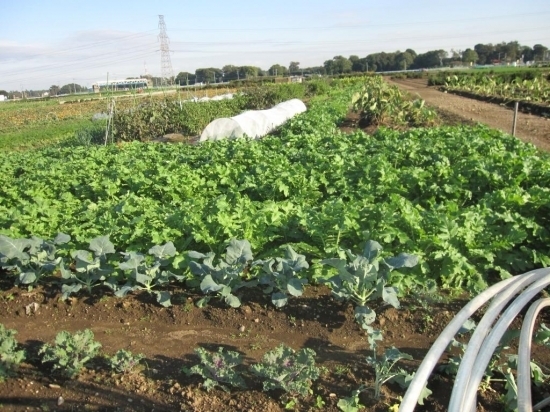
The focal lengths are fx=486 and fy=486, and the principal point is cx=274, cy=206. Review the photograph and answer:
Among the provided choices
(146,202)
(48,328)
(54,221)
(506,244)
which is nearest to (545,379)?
(506,244)

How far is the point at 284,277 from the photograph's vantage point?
3656 millimetres

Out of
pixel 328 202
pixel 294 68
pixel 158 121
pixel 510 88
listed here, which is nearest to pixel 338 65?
pixel 294 68

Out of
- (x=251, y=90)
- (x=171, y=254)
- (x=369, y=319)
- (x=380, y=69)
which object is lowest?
(x=369, y=319)

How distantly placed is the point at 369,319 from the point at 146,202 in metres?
3.11

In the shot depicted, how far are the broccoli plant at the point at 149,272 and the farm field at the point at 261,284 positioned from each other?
0.02 meters

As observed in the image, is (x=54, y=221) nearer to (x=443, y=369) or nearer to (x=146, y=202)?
(x=146, y=202)

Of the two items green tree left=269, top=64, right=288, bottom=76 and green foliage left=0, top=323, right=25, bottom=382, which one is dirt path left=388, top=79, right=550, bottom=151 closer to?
green foliage left=0, top=323, right=25, bottom=382

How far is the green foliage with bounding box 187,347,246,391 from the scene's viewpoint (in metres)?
2.80

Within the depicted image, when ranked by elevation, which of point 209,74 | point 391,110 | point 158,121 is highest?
point 209,74

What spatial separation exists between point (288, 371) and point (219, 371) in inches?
16.1

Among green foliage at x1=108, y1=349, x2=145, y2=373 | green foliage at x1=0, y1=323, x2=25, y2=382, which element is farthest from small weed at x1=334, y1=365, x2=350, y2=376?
green foliage at x1=0, y1=323, x2=25, y2=382

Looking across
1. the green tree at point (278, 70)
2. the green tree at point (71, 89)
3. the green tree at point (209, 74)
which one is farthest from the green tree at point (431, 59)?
the green tree at point (71, 89)

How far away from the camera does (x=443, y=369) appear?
2988 millimetres

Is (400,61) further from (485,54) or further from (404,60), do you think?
(485,54)
